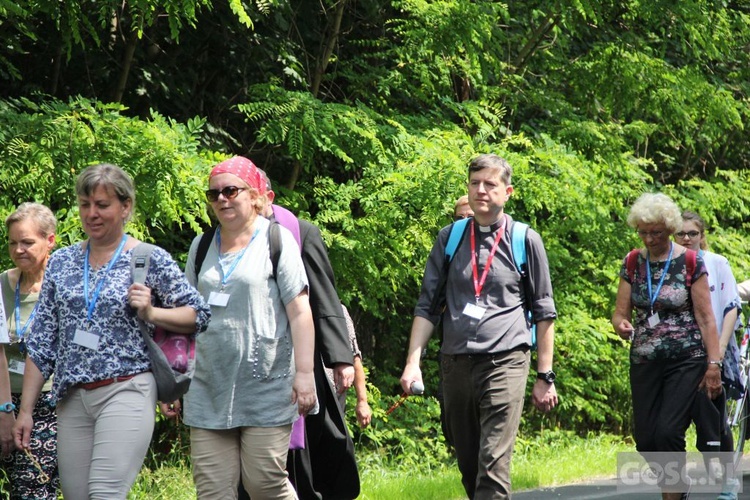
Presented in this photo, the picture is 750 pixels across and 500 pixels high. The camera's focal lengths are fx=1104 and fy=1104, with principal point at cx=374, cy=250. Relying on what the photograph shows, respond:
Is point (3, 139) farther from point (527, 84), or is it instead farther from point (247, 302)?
point (527, 84)

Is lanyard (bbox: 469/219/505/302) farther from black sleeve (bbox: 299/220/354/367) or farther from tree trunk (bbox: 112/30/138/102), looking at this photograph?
tree trunk (bbox: 112/30/138/102)

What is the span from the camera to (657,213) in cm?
698

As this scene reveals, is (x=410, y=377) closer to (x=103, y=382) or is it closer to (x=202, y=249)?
(x=202, y=249)

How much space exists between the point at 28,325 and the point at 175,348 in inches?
51.6

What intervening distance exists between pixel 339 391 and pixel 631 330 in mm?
2432

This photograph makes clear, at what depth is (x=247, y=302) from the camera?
197 inches

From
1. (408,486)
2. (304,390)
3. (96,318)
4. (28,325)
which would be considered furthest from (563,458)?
(96,318)

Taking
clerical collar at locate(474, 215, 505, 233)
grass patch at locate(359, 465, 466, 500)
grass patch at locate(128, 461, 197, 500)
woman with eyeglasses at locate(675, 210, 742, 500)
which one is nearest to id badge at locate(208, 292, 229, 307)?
clerical collar at locate(474, 215, 505, 233)

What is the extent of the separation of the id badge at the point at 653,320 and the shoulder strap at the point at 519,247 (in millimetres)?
1444

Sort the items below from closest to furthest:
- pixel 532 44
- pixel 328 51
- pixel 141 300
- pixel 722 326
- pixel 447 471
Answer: pixel 141 300
pixel 722 326
pixel 447 471
pixel 328 51
pixel 532 44

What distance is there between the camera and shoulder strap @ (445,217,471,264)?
6.14 meters

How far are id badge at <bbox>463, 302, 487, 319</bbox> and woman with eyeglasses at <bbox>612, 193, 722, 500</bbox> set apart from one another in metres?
1.61

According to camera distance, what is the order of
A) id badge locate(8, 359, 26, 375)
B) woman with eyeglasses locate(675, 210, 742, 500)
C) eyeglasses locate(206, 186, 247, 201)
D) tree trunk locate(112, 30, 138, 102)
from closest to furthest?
eyeglasses locate(206, 186, 247, 201) → id badge locate(8, 359, 26, 375) → woman with eyeglasses locate(675, 210, 742, 500) → tree trunk locate(112, 30, 138, 102)

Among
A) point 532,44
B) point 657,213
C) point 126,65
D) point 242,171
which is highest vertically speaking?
point 532,44
